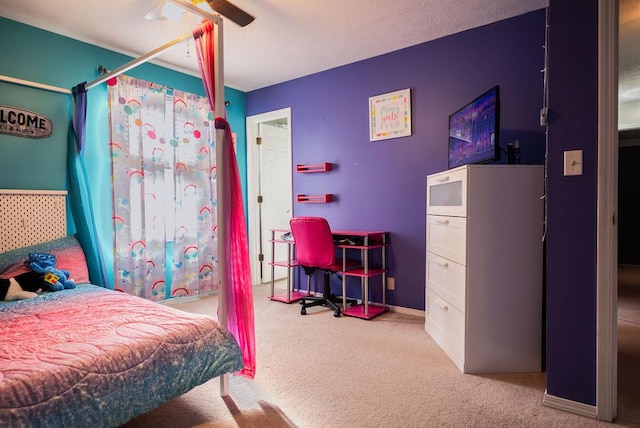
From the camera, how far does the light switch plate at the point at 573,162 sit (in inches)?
69.4

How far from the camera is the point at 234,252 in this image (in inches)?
78.6

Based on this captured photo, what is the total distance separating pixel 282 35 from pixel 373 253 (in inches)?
87.3

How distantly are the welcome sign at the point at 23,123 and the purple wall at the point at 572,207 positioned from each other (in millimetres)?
3581

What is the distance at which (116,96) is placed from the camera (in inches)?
129

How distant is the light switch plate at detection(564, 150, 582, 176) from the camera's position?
5.79ft

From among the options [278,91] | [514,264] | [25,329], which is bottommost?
[25,329]

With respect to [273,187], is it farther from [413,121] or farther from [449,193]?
[449,193]

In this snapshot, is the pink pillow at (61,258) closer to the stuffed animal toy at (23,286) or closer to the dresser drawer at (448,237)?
the stuffed animal toy at (23,286)

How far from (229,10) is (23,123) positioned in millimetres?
1874

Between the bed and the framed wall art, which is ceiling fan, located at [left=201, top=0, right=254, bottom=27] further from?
the bed

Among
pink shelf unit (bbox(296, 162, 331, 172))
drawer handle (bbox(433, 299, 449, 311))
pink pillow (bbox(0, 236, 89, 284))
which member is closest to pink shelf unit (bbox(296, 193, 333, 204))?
pink shelf unit (bbox(296, 162, 331, 172))

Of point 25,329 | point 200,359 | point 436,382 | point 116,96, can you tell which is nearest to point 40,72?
point 116,96

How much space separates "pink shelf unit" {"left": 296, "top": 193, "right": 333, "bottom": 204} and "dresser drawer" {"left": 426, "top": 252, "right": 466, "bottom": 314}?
55.6 inches

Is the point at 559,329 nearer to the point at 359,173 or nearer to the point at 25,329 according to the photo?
the point at 359,173
